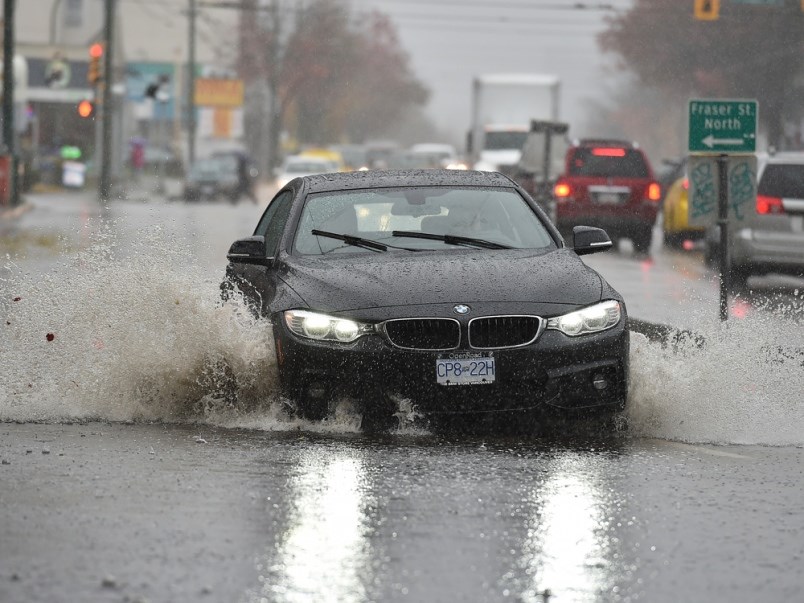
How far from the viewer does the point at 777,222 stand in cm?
2022

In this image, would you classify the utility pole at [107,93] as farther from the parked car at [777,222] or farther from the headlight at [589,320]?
the headlight at [589,320]

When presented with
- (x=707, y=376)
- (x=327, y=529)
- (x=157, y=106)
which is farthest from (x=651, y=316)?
(x=157, y=106)

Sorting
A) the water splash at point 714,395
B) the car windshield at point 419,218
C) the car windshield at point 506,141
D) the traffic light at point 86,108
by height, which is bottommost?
the car windshield at point 506,141

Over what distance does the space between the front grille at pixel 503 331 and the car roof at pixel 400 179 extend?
199 centimetres

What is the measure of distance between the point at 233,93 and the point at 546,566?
85.6 meters

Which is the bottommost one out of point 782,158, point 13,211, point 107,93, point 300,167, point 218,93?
point 300,167

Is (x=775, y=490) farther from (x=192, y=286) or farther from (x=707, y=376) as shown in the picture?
(x=192, y=286)

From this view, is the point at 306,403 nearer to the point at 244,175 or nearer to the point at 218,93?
the point at 244,175

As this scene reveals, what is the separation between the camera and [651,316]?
15.8 m

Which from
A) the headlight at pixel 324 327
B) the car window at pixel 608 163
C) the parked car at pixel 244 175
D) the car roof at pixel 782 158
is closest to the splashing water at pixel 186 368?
the headlight at pixel 324 327

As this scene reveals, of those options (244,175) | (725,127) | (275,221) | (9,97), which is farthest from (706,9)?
(275,221)

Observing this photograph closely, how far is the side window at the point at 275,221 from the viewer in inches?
397

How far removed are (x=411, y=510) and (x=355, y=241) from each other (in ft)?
10.2

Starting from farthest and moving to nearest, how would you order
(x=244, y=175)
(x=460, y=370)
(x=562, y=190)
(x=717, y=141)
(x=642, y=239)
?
1. (x=244, y=175)
2. (x=562, y=190)
3. (x=642, y=239)
4. (x=717, y=141)
5. (x=460, y=370)
